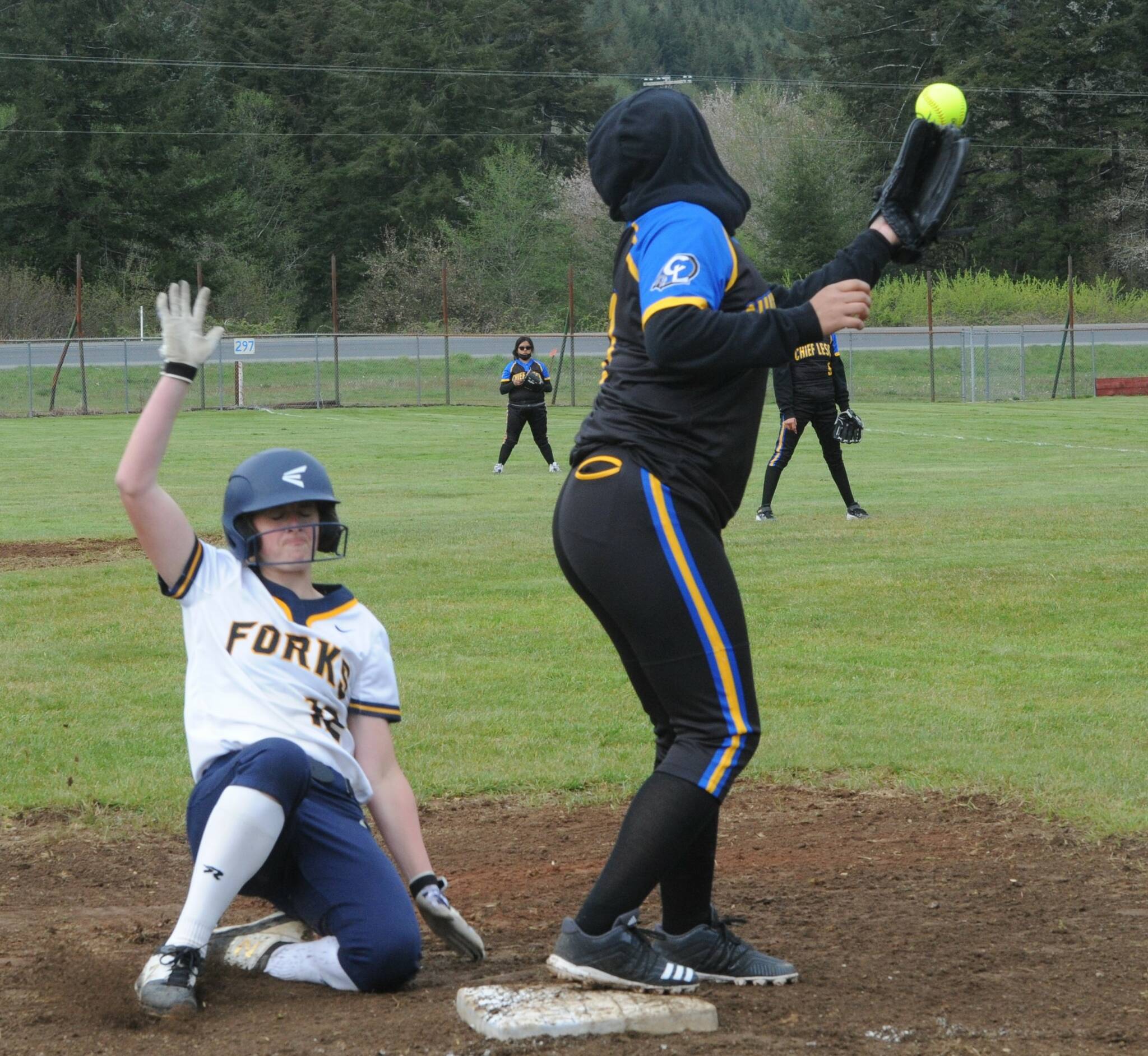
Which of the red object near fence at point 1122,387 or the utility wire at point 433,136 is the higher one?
the utility wire at point 433,136

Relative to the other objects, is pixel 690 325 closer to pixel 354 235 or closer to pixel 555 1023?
pixel 555 1023

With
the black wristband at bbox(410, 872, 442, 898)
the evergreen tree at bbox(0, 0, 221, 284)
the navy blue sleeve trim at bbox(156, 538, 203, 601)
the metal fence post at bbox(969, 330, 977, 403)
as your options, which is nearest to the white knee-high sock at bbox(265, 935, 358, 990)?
the black wristband at bbox(410, 872, 442, 898)

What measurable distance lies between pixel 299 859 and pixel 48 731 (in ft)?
10.6

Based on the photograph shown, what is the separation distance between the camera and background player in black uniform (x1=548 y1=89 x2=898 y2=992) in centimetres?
346

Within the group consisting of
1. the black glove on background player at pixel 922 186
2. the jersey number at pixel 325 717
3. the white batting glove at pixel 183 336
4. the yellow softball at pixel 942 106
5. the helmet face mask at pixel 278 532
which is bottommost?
the jersey number at pixel 325 717

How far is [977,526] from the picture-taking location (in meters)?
13.2

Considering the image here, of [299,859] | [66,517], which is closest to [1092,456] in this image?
[66,517]

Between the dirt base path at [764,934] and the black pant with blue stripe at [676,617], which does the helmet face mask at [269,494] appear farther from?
the dirt base path at [764,934]

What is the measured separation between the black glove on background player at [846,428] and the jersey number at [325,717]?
35.4 feet

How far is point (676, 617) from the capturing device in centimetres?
347

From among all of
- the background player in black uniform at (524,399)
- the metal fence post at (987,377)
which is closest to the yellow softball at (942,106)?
the background player in black uniform at (524,399)

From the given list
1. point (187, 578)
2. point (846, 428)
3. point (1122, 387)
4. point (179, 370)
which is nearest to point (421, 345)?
point (1122, 387)

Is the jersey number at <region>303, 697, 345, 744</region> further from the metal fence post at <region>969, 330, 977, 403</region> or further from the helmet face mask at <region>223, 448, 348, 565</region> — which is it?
the metal fence post at <region>969, 330, 977, 403</region>

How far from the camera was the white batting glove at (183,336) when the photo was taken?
3664mm
